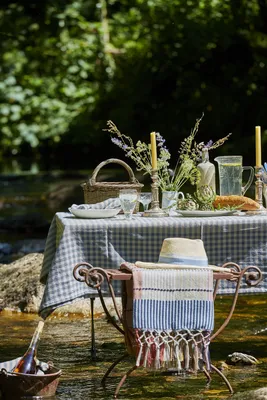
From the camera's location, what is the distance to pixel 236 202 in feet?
17.9

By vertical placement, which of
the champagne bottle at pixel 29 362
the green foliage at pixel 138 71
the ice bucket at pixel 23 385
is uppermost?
the green foliage at pixel 138 71

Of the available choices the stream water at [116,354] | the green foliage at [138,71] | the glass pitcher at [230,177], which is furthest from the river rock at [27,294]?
the green foliage at [138,71]

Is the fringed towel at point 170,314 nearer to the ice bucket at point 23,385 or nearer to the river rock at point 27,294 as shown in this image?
the ice bucket at point 23,385

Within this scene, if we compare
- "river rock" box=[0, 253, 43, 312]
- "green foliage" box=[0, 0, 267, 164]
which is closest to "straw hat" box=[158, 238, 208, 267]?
"river rock" box=[0, 253, 43, 312]

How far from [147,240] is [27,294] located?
105 inches

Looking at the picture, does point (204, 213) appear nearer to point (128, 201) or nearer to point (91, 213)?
point (128, 201)

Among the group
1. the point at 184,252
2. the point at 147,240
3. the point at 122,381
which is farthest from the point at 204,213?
the point at 122,381

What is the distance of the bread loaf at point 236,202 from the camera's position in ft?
17.9

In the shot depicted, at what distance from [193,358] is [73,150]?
69.3 feet

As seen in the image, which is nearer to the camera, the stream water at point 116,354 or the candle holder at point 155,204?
the stream water at point 116,354

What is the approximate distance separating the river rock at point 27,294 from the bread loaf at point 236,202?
6.26 ft

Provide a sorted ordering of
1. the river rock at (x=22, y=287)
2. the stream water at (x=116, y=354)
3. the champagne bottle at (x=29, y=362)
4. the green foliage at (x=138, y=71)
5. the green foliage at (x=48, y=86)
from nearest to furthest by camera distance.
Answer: the champagne bottle at (x=29, y=362)
the stream water at (x=116, y=354)
the river rock at (x=22, y=287)
the green foliage at (x=138, y=71)
the green foliage at (x=48, y=86)

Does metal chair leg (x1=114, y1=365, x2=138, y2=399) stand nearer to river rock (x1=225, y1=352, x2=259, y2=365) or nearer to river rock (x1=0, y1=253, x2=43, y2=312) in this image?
river rock (x1=225, y1=352, x2=259, y2=365)

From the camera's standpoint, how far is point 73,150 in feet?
84.5
